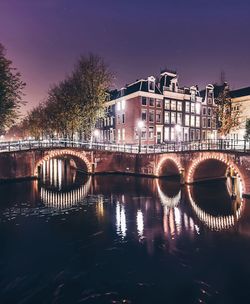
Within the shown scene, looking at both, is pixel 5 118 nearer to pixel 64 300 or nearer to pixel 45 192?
pixel 45 192

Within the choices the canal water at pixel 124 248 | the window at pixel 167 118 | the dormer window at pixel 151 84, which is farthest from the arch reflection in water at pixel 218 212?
the dormer window at pixel 151 84

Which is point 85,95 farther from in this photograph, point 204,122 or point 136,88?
point 204,122

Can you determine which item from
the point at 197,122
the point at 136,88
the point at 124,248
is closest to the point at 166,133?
the point at 197,122

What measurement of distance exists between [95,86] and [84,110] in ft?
12.9

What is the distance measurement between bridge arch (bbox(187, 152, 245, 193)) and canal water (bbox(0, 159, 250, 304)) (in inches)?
160

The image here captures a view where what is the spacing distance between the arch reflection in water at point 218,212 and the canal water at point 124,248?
0.23 feet

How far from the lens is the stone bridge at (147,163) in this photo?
2461 cm

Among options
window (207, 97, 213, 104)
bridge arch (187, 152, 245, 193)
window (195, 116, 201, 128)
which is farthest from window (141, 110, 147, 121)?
bridge arch (187, 152, 245, 193)

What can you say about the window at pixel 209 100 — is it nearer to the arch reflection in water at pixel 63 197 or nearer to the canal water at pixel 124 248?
the canal water at pixel 124 248

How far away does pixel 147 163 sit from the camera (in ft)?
120

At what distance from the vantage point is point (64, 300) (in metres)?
9.59

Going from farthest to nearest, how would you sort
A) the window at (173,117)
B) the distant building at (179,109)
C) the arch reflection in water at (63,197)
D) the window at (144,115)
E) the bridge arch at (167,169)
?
the window at (173,117) → the distant building at (179,109) → the window at (144,115) → the bridge arch at (167,169) → the arch reflection in water at (63,197)

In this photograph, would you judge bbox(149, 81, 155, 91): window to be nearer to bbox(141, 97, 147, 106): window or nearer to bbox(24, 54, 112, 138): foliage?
bbox(141, 97, 147, 106): window

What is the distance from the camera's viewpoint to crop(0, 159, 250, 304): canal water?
33.3 ft
